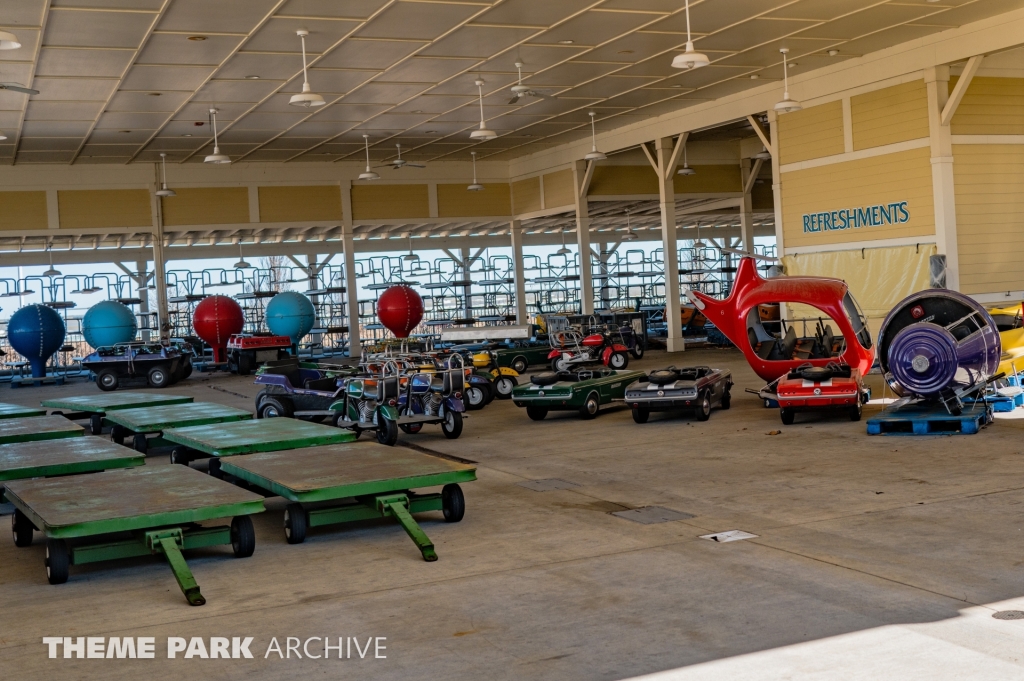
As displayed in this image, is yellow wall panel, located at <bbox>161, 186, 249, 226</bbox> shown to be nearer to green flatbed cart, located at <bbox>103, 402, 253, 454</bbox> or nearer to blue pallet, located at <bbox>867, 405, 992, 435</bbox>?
green flatbed cart, located at <bbox>103, 402, 253, 454</bbox>

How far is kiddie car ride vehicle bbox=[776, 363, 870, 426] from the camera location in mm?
12539

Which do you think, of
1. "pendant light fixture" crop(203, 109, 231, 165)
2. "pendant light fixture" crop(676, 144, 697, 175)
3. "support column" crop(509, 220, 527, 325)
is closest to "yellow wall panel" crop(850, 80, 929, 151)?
"pendant light fixture" crop(676, 144, 697, 175)

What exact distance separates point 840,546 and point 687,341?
2562 cm

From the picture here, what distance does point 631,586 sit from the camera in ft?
20.2

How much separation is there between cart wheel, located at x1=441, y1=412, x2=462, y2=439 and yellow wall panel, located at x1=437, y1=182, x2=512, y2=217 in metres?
19.8

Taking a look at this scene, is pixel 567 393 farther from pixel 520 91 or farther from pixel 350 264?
pixel 350 264

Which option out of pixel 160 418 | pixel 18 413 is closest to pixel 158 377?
pixel 18 413

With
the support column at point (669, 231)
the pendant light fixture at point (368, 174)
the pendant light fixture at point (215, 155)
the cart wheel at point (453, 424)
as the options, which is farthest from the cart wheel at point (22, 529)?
the support column at point (669, 231)

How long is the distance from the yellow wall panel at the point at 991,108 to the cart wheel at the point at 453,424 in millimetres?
10838

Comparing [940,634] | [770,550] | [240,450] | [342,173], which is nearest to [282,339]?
[342,173]

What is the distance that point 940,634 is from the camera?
498 centimetres

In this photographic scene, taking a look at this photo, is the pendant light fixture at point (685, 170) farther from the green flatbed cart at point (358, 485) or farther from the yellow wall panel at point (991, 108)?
the green flatbed cart at point (358, 485)

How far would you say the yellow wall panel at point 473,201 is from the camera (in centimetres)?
3278

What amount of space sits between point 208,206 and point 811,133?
1711 cm
